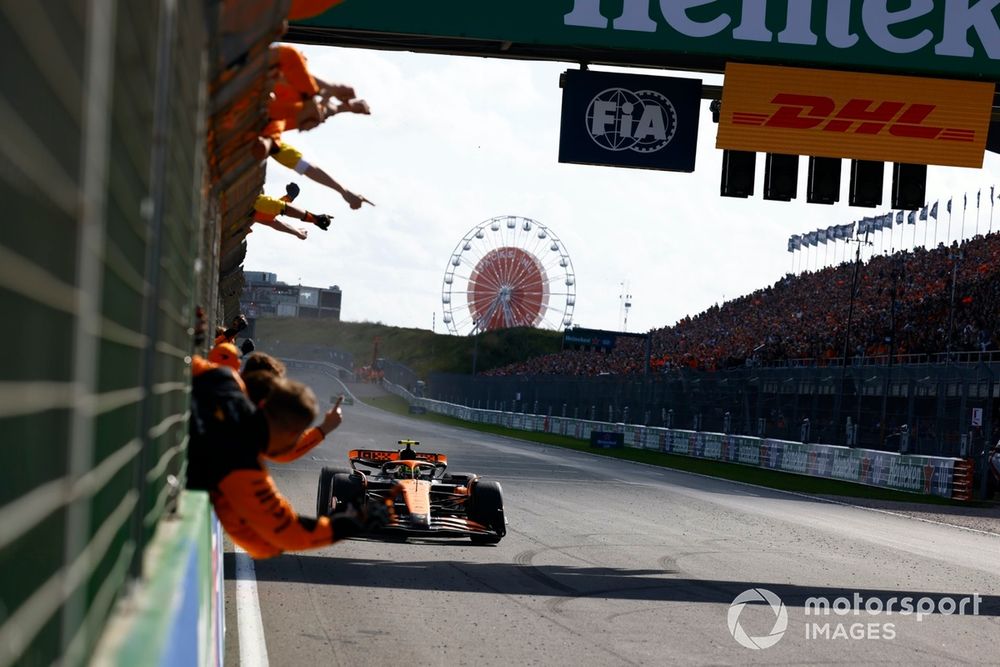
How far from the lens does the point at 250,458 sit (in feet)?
12.1

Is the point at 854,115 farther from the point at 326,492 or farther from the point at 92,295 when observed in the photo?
the point at 92,295

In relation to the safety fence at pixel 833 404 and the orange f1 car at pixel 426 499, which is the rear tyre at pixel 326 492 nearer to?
the orange f1 car at pixel 426 499

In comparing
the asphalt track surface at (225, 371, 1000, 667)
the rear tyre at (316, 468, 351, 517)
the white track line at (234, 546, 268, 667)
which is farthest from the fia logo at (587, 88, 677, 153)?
the white track line at (234, 546, 268, 667)

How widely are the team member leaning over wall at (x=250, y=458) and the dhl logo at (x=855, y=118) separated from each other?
385 inches

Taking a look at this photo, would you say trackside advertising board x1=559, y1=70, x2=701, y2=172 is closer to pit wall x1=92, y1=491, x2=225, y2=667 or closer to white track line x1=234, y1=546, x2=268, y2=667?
white track line x1=234, y1=546, x2=268, y2=667

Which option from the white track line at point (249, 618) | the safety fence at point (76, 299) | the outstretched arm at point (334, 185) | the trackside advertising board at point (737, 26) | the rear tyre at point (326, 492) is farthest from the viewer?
the rear tyre at point (326, 492)

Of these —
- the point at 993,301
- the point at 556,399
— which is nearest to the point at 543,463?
the point at 993,301

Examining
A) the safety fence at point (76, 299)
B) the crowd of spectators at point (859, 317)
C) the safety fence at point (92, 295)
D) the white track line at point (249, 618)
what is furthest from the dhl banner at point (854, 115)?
the crowd of spectators at point (859, 317)

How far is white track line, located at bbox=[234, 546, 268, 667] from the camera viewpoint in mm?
7324

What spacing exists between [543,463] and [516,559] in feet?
65.2

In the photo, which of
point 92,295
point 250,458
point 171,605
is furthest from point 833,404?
point 92,295

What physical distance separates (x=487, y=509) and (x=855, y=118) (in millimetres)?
5108

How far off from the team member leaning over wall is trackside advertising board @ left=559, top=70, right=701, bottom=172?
392 inches

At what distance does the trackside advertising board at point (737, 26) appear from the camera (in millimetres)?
12000
